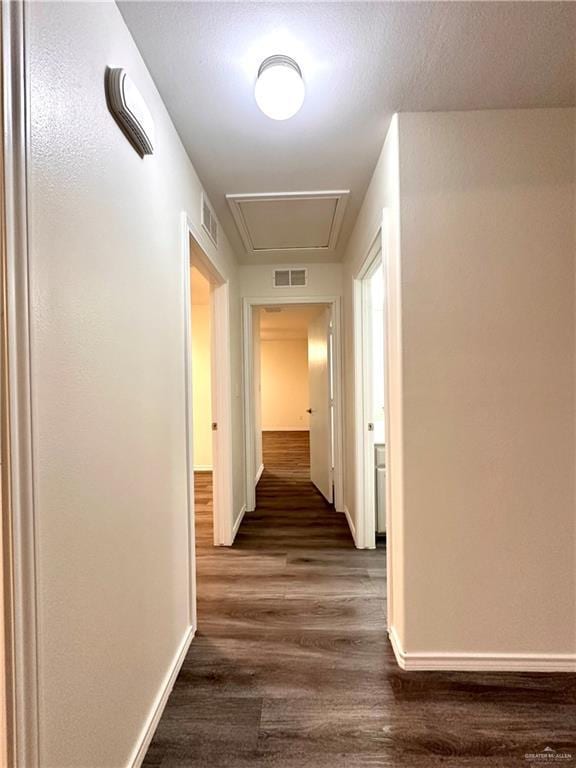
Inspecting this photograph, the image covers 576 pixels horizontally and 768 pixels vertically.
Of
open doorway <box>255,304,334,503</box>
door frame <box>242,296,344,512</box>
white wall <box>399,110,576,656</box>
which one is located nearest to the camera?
white wall <box>399,110,576,656</box>

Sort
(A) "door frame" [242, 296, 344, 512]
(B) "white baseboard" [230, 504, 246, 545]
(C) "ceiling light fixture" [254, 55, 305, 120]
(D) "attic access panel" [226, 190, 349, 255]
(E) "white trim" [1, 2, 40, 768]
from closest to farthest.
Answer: (E) "white trim" [1, 2, 40, 768], (C) "ceiling light fixture" [254, 55, 305, 120], (D) "attic access panel" [226, 190, 349, 255], (B) "white baseboard" [230, 504, 246, 545], (A) "door frame" [242, 296, 344, 512]

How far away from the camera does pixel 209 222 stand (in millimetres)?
2355

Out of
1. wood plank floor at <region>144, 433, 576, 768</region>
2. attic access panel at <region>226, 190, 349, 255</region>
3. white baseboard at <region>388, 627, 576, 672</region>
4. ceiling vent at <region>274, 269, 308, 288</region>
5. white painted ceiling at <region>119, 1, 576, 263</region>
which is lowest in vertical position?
wood plank floor at <region>144, 433, 576, 768</region>

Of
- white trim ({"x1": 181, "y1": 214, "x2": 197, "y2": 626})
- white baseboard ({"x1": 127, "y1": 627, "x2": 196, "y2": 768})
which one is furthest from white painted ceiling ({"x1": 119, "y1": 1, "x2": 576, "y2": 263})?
white baseboard ({"x1": 127, "y1": 627, "x2": 196, "y2": 768})

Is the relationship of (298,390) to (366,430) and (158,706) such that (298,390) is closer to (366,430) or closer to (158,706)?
(366,430)

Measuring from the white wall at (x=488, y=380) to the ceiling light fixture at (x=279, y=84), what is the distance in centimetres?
56

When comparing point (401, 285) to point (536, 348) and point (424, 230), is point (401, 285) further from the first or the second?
point (536, 348)

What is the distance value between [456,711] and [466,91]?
95.0 inches

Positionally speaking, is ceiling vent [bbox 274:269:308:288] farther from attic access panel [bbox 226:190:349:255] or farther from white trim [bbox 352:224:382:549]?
white trim [bbox 352:224:382:549]

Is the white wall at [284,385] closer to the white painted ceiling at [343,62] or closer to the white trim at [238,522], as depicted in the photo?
the white trim at [238,522]

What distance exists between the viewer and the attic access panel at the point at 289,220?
7.68ft

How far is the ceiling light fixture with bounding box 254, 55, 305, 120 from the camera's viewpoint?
4.33 feet

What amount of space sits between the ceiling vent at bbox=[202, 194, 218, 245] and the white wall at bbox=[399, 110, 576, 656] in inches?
44.2

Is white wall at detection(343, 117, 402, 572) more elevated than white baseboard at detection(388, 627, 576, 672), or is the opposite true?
white wall at detection(343, 117, 402, 572)
